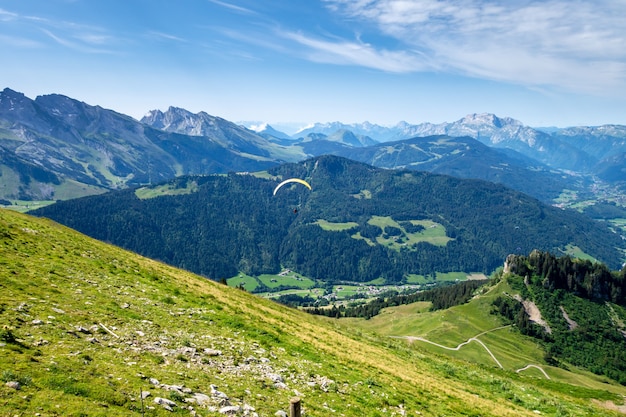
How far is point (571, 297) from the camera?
14612 centimetres

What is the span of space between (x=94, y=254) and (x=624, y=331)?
169 metres

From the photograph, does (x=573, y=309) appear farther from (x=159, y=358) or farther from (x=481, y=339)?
(x=159, y=358)

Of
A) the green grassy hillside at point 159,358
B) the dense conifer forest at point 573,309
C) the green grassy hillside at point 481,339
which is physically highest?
the green grassy hillside at point 159,358

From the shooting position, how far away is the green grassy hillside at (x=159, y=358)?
629 inches

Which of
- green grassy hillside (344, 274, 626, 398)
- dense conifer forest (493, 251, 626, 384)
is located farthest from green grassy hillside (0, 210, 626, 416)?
dense conifer forest (493, 251, 626, 384)

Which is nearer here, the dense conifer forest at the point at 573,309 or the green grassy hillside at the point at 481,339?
the green grassy hillside at the point at 481,339

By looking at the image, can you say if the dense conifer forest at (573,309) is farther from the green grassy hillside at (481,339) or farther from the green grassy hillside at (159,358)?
the green grassy hillside at (159,358)

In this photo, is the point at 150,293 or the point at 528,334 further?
the point at 528,334

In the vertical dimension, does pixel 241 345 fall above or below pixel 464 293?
above

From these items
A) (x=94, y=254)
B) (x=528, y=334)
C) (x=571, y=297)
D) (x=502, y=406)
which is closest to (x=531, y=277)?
(x=571, y=297)

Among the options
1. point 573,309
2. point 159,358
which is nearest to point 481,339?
point 573,309

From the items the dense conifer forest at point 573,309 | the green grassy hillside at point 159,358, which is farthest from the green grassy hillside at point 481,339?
the green grassy hillside at point 159,358

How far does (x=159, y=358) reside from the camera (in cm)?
2112

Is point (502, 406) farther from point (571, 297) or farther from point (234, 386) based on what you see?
point (571, 297)
